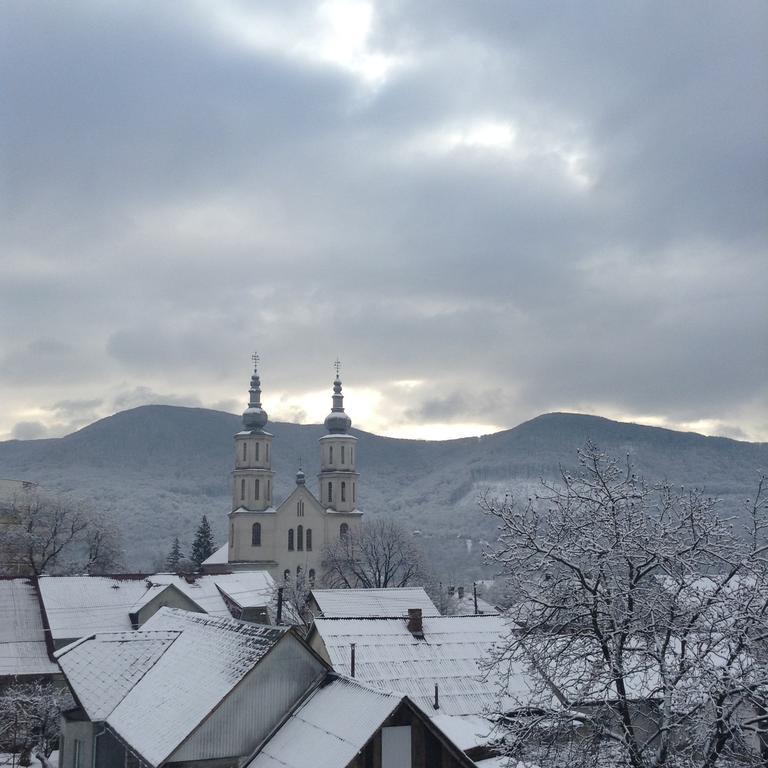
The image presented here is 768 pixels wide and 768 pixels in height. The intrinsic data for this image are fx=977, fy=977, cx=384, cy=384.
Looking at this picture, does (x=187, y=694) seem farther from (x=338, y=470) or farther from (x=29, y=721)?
(x=338, y=470)

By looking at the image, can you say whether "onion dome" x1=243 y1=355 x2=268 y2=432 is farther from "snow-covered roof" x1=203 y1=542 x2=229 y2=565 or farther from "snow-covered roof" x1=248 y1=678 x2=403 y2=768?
"snow-covered roof" x1=248 y1=678 x2=403 y2=768

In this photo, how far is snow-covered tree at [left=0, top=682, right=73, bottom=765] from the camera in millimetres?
32594

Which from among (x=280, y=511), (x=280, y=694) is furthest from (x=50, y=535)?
(x=280, y=694)

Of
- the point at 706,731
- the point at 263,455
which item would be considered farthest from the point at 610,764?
the point at 263,455

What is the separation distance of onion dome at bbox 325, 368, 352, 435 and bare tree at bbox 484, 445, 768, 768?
88.1m

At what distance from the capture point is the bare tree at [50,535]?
262 feet

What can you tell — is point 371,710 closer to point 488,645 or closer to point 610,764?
point 610,764

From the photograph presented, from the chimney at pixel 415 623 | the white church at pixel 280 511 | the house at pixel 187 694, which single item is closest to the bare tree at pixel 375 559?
the white church at pixel 280 511

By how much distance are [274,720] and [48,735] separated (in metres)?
15.0

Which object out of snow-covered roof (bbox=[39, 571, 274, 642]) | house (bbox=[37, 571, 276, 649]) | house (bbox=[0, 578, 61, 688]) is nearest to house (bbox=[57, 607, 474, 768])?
house (bbox=[0, 578, 61, 688])

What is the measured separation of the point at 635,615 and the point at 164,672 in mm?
14879

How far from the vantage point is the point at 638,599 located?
49.9ft

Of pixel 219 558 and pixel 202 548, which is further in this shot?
pixel 202 548

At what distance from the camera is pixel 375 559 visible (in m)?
84.4
